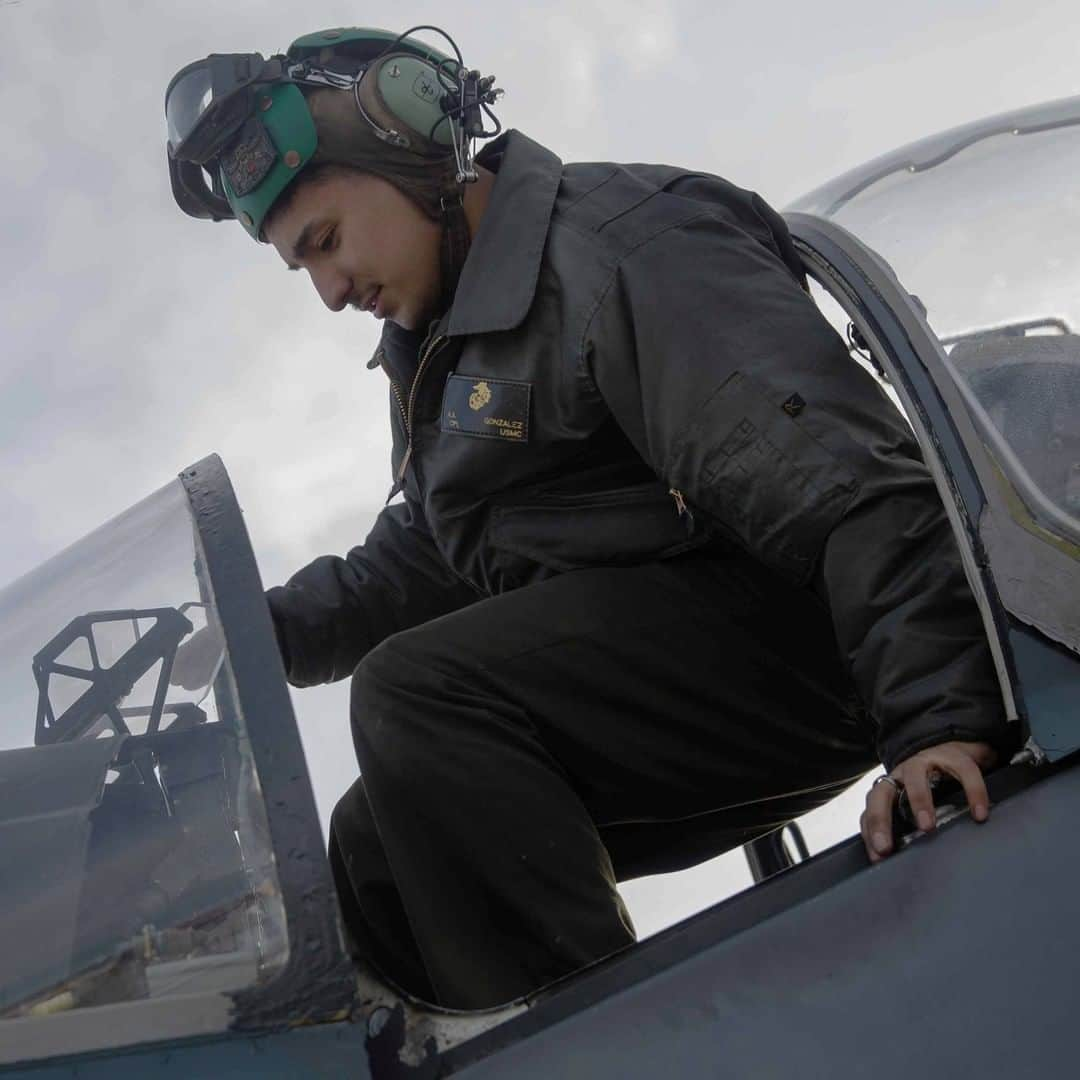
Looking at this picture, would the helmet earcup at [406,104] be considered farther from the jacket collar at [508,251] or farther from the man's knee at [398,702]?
the man's knee at [398,702]

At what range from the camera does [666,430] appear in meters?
1.55

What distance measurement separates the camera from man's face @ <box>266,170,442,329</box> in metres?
1.97

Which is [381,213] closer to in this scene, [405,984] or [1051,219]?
[1051,219]

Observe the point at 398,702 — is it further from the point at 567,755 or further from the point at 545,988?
the point at 545,988

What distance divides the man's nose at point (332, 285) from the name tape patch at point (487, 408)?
32 cm

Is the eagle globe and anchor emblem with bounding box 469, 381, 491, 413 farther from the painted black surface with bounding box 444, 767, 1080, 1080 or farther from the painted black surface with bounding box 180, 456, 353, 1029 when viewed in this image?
the painted black surface with bounding box 444, 767, 1080, 1080

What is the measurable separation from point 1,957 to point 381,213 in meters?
1.23

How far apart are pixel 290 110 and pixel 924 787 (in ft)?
4.38

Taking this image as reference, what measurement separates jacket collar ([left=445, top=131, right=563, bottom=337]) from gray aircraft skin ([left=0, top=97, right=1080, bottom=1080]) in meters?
0.43

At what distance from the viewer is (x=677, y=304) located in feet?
5.21

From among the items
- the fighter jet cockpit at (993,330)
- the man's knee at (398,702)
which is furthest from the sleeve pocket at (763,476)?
the man's knee at (398,702)

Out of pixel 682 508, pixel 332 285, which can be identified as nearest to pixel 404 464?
pixel 332 285

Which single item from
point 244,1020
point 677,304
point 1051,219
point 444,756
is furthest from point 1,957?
point 1051,219

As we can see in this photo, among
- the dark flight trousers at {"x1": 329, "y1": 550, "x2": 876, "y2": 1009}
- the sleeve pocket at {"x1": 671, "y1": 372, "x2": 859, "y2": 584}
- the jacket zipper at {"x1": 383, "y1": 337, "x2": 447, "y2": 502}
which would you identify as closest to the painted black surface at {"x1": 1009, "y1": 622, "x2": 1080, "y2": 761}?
the sleeve pocket at {"x1": 671, "y1": 372, "x2": 859, "y2": 584}
